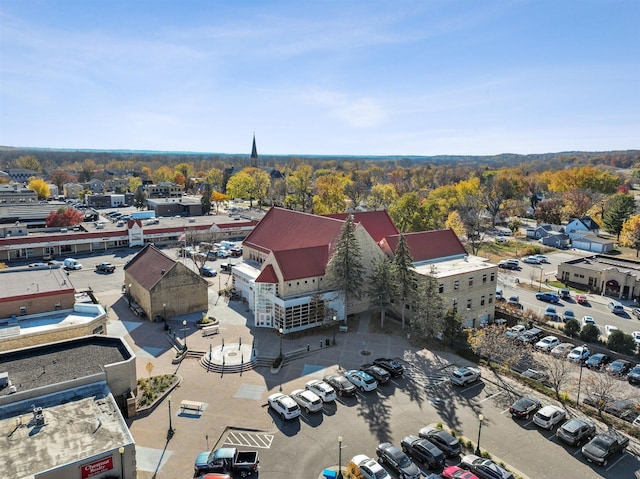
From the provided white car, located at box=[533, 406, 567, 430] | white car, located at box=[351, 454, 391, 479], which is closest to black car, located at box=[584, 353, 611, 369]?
white car, located at box=[533, 406, 567, 430]

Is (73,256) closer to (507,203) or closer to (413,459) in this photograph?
(413,459)

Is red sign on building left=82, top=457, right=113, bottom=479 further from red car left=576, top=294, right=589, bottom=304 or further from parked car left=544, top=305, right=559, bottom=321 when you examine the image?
red car left=576, top=294, right=589, bottom=304

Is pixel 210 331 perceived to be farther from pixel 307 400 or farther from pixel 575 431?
pixel 575 431

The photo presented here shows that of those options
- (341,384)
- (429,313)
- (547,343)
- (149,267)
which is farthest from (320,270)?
(547,343)

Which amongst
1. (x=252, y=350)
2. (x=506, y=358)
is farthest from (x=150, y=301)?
(x=506, y=358)

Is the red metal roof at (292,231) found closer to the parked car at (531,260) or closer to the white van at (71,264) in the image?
the white van at (71,264)

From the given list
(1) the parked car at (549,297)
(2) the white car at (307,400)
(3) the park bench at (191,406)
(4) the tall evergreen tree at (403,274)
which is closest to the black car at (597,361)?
(4) the tall evergreen tree at (403,274)
